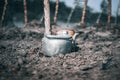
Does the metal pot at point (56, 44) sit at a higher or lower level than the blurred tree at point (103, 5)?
lower

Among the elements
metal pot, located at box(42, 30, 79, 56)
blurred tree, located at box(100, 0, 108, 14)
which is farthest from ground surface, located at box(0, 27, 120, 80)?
blurred tree, located at box(100, 0, 108, 14)

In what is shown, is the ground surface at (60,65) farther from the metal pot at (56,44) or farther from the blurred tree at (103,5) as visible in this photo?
the blurred tree at (103,5)

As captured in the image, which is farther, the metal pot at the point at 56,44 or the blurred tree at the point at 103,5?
the blurred tree at the point at 103,5

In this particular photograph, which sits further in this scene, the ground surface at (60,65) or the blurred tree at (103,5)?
the blurred tree at (103,5)

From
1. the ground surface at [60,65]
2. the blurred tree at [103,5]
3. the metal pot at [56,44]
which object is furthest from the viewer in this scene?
the blurred tree at [103,5]

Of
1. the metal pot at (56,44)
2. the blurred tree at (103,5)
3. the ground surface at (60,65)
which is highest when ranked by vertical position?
the blurred tree at (103,5)

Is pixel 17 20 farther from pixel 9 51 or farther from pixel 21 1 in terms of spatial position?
pixel 9 51

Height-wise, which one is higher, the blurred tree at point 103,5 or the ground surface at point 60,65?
the blurred tree at point 103,5

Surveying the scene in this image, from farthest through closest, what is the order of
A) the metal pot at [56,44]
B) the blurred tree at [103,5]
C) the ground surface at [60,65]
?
1. the blurred tree at [103,5]
2. the metal pot at [56,44]
3. the ground surface at [60,65]

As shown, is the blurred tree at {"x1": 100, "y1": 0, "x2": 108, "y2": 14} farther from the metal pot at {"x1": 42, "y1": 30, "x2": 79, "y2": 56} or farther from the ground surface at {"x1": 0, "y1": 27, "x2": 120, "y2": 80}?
the metal pot at {"x1": 42, "y1": 30, "x2": 79, "y2": 56}

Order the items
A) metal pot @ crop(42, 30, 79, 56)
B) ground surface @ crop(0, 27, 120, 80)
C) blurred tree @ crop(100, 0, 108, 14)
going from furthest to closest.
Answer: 1. blurred tree @ crop(100, 0, 108, 14)
2. metal pot @ crop(42, 30, 79, 56)
3. ground surface @ crop(0, 27, 120, 80)

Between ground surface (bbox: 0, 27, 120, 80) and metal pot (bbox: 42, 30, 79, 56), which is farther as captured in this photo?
metal pot (bbox: 42, 30, 79, 56)

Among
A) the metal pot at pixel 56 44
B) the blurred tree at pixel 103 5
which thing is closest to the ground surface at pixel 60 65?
the metal pot at pixel 56 44

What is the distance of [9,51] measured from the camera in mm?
8914
